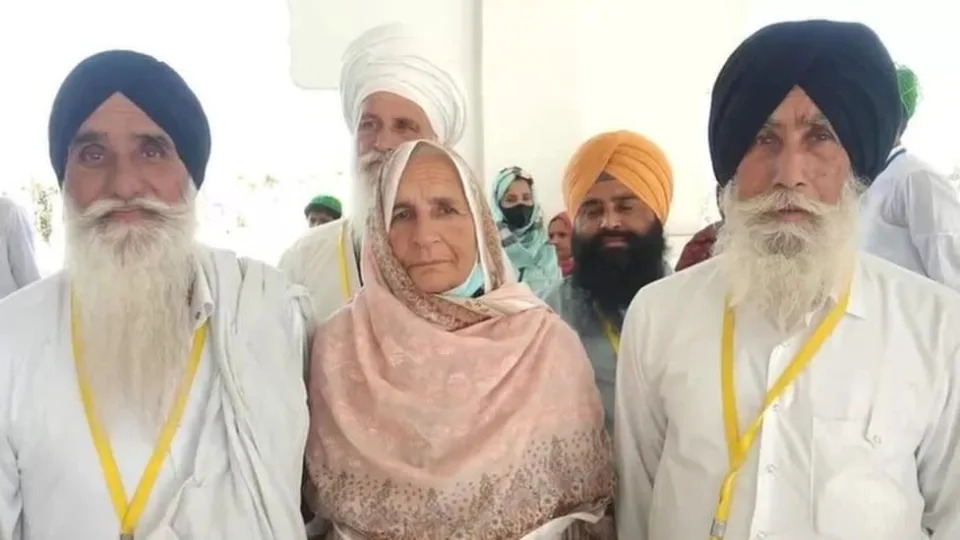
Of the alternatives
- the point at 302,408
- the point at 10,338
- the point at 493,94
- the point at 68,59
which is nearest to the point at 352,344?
the point at 302,408

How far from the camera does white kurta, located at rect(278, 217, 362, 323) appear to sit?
2566 millimetres

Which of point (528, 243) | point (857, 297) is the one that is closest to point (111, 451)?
point (857, 297)

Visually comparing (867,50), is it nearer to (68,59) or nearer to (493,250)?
(493,250)

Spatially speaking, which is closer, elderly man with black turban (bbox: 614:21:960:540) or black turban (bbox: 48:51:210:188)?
elderly man with black turban (bbox: 614:21:960:540)

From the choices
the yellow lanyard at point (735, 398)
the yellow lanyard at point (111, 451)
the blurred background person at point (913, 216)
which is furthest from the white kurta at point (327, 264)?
the blurred background person at point (913, 216)

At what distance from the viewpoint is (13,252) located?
4.50m

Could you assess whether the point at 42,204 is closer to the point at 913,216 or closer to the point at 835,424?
the point at 913,216

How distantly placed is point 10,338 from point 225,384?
400mm

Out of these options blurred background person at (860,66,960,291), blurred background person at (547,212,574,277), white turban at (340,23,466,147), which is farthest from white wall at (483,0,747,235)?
white turban at (340,23,466,147)

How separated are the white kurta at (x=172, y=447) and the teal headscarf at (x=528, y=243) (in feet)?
7.37

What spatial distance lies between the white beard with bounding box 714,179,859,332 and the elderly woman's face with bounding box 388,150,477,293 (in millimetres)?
543

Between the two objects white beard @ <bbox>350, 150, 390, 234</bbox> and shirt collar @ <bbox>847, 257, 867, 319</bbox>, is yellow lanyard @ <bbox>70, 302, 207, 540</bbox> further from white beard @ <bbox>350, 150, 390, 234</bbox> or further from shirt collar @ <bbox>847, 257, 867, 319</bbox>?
shirt collar @ <bbox>847, 257, 867, 319</bbox>

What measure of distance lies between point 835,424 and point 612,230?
107cm

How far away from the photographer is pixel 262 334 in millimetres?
1801
